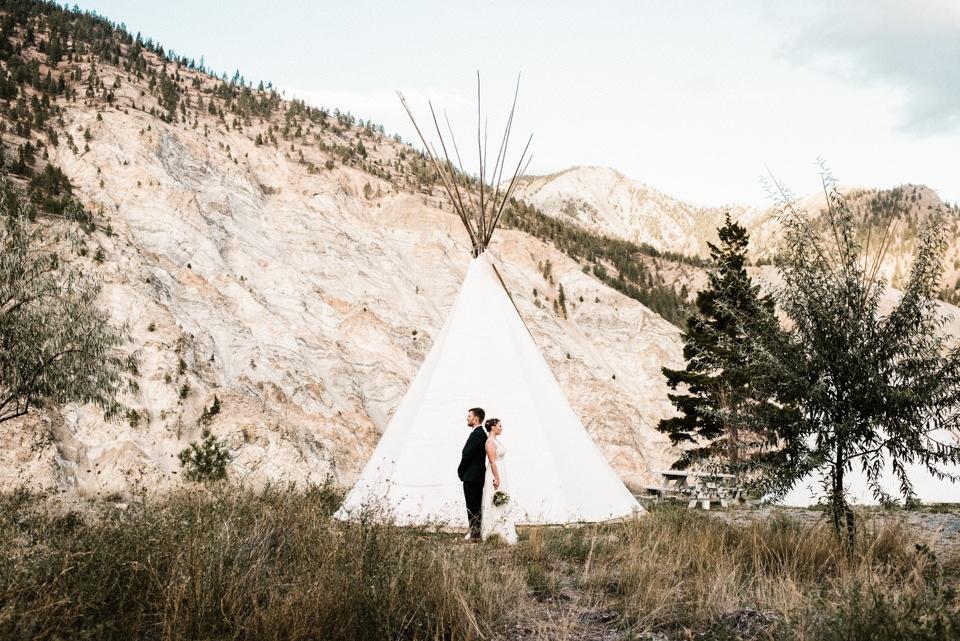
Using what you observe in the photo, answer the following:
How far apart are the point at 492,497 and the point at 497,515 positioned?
0.22m

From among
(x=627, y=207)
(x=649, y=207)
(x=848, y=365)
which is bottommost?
(x=848, y=365)

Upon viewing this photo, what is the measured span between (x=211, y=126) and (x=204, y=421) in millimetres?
22603

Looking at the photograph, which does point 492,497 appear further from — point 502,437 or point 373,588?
point 373,588

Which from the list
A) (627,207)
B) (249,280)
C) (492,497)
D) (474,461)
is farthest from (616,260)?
(627,207)

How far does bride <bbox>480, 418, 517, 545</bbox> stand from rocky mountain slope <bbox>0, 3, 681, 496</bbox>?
8934mm

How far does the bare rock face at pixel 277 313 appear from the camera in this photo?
19016 mm

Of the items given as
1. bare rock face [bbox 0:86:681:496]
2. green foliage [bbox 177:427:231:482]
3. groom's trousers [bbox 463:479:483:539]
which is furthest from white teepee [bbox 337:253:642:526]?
green foliage [bbox 177:427:231:482]

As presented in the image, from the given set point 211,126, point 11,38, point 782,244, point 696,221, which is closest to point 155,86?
point 211,126

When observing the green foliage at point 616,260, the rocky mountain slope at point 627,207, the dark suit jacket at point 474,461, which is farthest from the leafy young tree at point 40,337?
the rocky mountain slope at point 627,207

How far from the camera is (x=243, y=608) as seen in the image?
150 inches

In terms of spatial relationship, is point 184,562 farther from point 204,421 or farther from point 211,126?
point 211,126

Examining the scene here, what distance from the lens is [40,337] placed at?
38.5 feet

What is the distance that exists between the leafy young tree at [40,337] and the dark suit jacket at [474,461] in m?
7.94

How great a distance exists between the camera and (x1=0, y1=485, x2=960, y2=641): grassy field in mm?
3518
